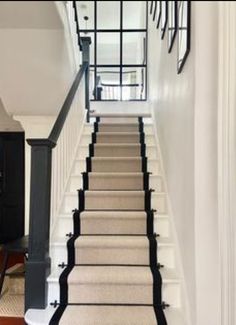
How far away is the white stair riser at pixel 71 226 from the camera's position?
292 cm

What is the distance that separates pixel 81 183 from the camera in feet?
11.3

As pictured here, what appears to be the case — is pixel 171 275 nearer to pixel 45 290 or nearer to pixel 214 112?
pixel 45 290

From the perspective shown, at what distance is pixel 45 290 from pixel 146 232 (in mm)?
968

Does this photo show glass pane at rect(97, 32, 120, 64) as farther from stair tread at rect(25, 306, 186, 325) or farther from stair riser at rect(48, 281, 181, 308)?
stair tread at rect(25, 306, 186, 325)

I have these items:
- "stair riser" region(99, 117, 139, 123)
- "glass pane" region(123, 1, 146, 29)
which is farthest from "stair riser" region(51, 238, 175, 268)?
"stair riser" region(99, 117, 139, 123)

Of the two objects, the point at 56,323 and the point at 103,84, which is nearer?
the point at 56,323

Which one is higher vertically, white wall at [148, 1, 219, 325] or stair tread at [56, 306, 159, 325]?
white wall at [148, 1, 219, 325]

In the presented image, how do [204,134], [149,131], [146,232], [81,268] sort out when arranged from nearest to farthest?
[204,134]
[81,268]
[146,232]
[149,131]

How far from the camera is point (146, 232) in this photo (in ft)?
9.55

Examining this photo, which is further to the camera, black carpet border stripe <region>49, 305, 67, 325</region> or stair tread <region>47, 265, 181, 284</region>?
stair tread <region>47, 265, 181, 284</region>

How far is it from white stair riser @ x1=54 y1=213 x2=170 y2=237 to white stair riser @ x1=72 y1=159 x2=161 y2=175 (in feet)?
2.35

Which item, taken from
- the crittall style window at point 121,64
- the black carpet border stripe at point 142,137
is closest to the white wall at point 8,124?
the crittall style window at point 121,64

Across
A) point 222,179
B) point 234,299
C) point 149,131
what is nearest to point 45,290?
point 234,299

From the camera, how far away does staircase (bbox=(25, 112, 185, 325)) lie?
2.24 meters
